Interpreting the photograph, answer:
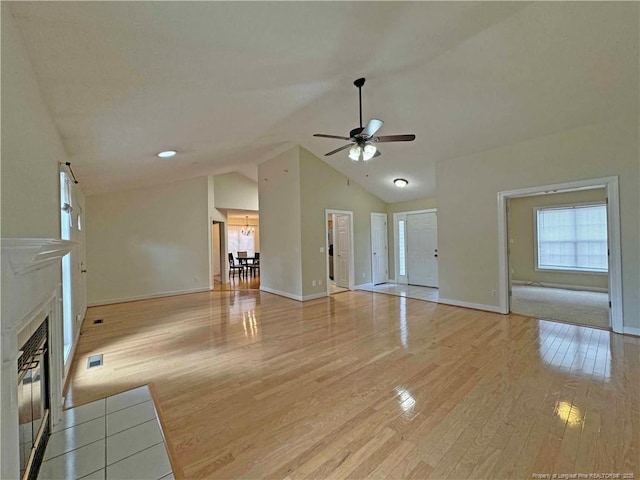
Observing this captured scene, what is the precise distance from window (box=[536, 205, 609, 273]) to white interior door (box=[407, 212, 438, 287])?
9.27 ft

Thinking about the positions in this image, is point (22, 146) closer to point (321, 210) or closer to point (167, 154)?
point (167, 154)

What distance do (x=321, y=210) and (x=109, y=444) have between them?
5334mm

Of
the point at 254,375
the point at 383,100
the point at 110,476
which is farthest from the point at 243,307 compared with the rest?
the point at 383,100

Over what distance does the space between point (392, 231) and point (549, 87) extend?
5111 mm

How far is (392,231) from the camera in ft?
26.8

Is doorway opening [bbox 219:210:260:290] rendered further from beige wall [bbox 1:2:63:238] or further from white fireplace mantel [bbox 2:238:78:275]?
white fireplace mantel [bbox 2:238:78:275]

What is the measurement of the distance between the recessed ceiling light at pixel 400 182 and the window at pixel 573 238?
3784mm

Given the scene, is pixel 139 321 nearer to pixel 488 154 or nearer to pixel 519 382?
pixel 519 382

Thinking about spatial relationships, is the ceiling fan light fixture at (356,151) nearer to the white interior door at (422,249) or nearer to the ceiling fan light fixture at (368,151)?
the ceiling fan light fixture at (368,151)

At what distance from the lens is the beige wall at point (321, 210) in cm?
625

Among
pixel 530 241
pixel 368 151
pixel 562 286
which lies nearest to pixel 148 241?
pixel 368 151

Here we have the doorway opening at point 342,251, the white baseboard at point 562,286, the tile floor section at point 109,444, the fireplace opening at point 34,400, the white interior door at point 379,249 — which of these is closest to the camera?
the fireplace opening at point 34,400

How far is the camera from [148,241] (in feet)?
22.1

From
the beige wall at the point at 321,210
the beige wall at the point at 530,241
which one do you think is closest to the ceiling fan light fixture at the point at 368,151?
the beige wall at the point at 321,210
